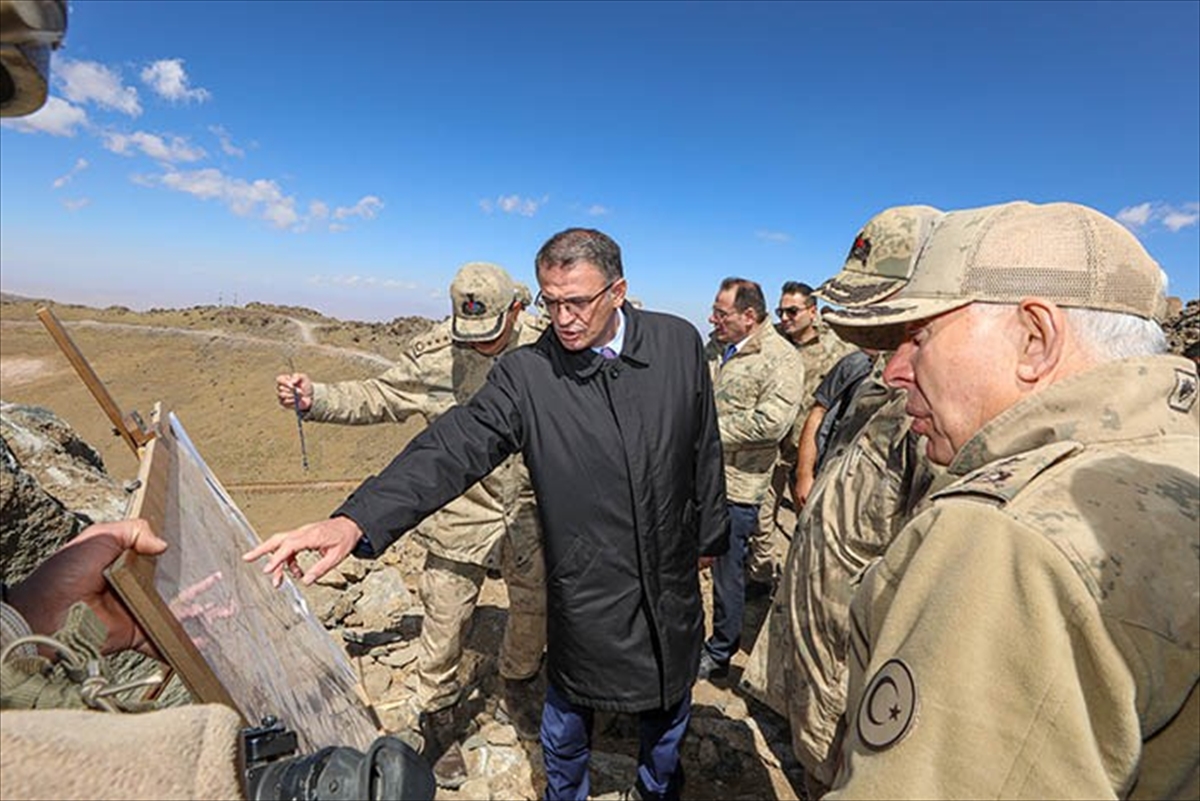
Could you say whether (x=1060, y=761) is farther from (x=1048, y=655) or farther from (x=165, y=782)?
(x=165, y=782)

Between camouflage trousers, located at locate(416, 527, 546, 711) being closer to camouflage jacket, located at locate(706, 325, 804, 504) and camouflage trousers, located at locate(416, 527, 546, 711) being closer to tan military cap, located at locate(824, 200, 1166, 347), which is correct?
camouflage jacket, located at locate(706, 325, 804, 504)

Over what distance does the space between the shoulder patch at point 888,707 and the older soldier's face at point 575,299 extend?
1.90 meters

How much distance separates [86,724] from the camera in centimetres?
64

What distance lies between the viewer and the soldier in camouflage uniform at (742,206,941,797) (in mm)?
2168

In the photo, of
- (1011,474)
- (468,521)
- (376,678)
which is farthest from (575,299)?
(376,678)

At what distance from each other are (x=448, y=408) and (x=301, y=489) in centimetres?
905

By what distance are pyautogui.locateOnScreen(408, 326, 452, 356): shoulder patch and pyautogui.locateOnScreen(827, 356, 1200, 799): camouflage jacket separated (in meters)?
3.33

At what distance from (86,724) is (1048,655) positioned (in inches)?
40.4

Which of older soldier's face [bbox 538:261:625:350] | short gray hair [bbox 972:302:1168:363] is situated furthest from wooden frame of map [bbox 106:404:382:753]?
short gray hair [bbox 972:302:1168:363]

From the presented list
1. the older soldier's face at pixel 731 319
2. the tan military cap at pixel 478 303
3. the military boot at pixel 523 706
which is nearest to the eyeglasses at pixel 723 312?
the older soldier's face at pixel 731 319

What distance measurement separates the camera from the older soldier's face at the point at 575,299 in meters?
2.59

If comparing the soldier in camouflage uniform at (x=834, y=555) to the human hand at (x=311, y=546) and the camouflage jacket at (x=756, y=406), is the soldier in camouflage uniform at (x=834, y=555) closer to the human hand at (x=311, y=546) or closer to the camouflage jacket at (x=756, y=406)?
the human hand at (x=311, y=546)

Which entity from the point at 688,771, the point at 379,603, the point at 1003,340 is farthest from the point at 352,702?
the point at 379,603

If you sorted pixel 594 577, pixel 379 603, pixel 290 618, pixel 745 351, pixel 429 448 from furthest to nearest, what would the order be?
1. pixel 379 603
2. pixel 745 351
3. pixel 594 577
4. pixel 429 448
5. pixel 290 618
